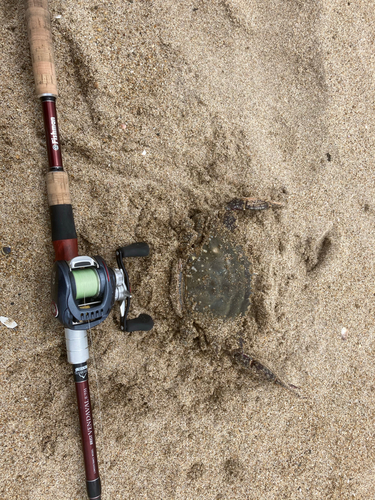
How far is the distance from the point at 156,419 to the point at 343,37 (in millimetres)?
2699

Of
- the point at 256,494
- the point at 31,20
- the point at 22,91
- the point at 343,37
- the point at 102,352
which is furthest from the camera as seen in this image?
the point at 343,37

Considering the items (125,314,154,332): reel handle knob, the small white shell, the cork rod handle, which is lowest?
the small white shell

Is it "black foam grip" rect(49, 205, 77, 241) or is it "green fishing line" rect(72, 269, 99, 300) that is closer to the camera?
"green fishing line" rect(72, 269, 99, 300)

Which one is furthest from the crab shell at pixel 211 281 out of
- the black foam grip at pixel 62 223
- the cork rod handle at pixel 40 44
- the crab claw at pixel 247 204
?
the cork rod handle at pixel 40 44

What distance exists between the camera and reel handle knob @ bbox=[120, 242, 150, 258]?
6.00ft

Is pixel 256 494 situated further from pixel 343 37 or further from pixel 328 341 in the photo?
pixel 343 37

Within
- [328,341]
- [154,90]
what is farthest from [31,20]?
[328,341]

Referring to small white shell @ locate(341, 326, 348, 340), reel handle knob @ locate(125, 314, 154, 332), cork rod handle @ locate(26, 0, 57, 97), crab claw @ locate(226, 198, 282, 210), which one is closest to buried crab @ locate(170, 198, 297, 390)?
crab claw @ locate(226, 198, 282, 210)

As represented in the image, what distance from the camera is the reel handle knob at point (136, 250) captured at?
183 centimetres

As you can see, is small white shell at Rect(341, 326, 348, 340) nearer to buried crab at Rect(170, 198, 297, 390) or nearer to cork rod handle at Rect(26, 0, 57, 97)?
buried crab at Rect(170, 198, 297, 390)

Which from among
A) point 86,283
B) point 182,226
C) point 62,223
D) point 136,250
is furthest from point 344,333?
point 62,223

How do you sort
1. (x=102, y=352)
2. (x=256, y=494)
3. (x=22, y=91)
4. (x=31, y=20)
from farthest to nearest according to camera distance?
(x=256, y=494) < (x=102, y=352) < (x=22, y=91) < (x=31, y=20)

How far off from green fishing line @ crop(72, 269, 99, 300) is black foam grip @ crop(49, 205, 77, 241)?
0.79ft

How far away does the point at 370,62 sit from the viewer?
2318 millimetres
